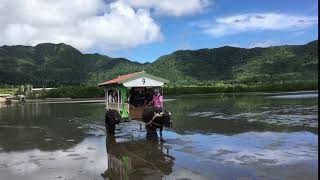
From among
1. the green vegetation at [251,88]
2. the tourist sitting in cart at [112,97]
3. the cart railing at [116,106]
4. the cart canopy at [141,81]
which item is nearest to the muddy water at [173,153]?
the cart railing at [116,106]

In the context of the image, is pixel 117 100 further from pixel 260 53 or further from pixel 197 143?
pixel 260 53

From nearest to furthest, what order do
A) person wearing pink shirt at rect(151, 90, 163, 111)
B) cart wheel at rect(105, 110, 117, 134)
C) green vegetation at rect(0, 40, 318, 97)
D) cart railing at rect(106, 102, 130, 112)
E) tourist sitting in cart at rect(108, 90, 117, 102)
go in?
1. person wearing pink shirt at rect(151, 90, 163, 111)
2. cart railing at rect(106, 102, 130, 112)
3. cart wheel at rect(105, 110, 117, 134)
4. tourist sitting in cart at rect(108, 90, 117, 102)
5. green vegetation at rect(0, 40, 318, 97)

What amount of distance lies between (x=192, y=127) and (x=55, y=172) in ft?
36.1

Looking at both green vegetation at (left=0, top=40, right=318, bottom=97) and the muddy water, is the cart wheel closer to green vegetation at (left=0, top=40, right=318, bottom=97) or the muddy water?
the muddy water

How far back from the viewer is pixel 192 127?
2191cm

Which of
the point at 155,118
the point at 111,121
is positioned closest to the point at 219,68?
the point at 111,121

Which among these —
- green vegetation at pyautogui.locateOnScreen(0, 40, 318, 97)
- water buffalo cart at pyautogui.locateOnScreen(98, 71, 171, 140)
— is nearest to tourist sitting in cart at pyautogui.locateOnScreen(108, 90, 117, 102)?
water buffalo cart at pyautogui.locateOnScreen(98, 71, 171, 140)

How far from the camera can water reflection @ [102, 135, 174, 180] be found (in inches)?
438

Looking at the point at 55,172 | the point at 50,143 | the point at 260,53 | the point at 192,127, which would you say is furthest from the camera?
the point at 260,53

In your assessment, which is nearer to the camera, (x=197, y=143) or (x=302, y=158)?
(x=302, y=158)

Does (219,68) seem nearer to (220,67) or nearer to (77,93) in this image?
(220,67)

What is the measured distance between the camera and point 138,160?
13.0 meters

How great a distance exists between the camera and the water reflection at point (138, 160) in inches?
438

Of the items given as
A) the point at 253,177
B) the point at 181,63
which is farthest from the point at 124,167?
the point at 181,63
